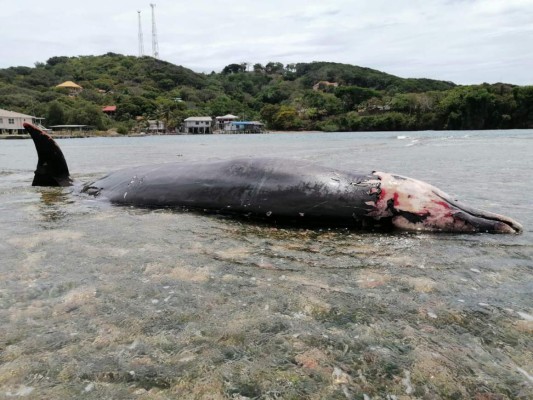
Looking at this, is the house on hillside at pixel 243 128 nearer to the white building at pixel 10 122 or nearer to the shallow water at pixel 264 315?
the white building at pixel 10 122

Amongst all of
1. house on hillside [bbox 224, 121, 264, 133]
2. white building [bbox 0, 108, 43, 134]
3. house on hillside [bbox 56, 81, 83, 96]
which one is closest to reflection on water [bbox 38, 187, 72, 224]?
white building [bbox 0, 108, 43, 134]

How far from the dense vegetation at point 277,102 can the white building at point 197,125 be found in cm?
385

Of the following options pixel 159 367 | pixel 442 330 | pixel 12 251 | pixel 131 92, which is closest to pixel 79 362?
pixel 159 367

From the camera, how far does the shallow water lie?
8.27 ft

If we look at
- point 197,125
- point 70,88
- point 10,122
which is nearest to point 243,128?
point 197,125

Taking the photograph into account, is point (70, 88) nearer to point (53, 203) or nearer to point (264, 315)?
point (53, 203)

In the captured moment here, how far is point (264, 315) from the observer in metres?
3.34

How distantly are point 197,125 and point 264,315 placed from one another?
460 feet

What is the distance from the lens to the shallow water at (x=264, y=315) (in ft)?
8.27

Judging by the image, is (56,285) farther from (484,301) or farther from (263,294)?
(484,301)

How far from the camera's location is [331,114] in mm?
147625

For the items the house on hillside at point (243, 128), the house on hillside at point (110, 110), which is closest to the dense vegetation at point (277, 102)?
the house on hillside at point (110, 110)

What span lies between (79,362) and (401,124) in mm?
127622

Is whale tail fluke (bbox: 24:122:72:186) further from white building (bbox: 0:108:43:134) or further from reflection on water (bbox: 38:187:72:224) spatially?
white building (bbox: 0:108:43:134)
